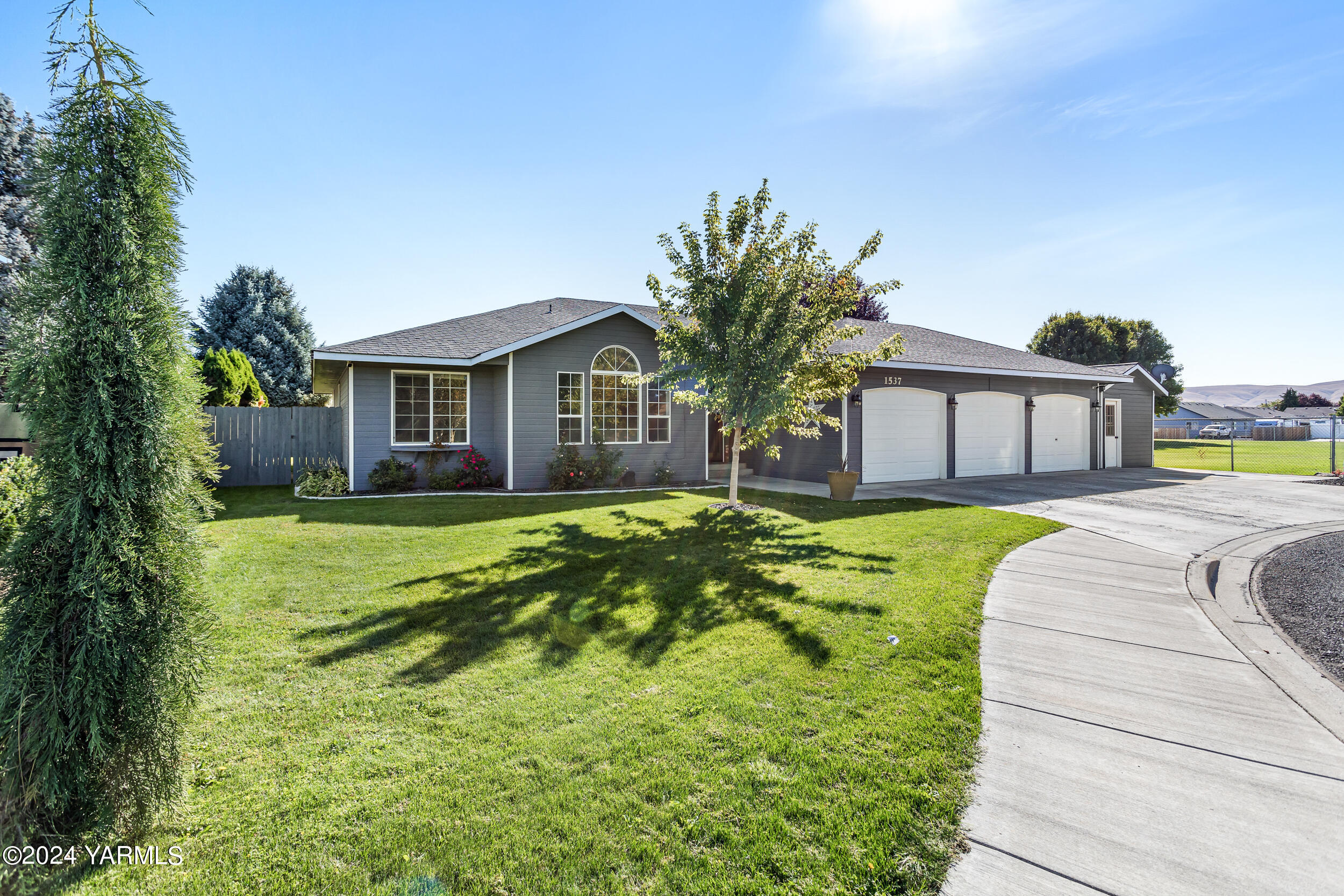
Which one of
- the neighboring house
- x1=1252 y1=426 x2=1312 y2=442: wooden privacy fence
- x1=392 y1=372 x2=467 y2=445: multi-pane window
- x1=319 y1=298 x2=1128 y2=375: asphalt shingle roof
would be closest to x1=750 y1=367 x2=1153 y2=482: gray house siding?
x1=319 y1=298 x2=1128 y2=375: asphalt shingle roof

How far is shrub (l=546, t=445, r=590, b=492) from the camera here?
1263 cm

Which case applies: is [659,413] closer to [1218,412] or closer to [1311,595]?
[1311,595]

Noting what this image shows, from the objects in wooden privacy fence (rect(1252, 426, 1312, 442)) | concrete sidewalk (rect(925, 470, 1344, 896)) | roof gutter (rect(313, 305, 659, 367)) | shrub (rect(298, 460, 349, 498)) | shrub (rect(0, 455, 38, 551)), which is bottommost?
concrete sidewalk (rect(925, 470, 1344, 896))

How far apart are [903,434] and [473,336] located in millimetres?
11555

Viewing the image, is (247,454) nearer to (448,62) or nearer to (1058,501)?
(448,62)

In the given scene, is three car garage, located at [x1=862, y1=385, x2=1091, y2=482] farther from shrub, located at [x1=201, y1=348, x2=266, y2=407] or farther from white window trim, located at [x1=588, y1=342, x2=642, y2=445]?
shrub, located at [x1=201, y1=348, x2=266, y2=407]

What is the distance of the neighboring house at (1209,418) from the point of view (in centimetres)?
6712

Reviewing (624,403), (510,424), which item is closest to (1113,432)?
(624,403)

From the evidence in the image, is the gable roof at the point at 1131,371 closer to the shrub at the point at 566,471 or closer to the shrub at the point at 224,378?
the shrub at the point at 566,471

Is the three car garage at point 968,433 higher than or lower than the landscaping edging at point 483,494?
higher

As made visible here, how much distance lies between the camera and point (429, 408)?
42.0 feet

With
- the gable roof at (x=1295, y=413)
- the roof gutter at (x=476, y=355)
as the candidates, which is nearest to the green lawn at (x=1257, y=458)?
the roof gutter at (x=476, y=355)

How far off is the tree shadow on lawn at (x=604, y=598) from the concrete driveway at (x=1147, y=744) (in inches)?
51.1

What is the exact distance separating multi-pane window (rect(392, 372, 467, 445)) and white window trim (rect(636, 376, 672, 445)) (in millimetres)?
4335
